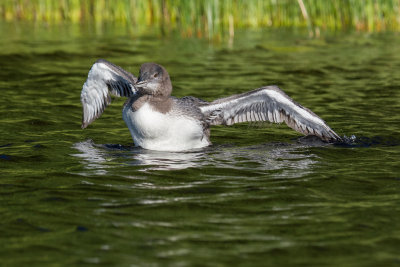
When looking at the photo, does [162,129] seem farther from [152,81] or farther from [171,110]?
[152,81]

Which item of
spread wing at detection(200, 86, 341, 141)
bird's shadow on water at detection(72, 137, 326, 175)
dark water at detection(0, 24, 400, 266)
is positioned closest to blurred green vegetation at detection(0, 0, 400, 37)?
dark water at detection(0, 24, 400, 266)

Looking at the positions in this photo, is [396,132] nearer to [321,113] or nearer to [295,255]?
[321,113]

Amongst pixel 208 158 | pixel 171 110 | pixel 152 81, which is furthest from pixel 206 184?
pixel 152 81

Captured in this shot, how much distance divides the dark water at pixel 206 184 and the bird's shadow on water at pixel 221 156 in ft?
0.07

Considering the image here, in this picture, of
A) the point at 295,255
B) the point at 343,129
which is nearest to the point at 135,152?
the point at 343,129

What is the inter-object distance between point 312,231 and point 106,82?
182 inches

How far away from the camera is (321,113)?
35.1 ft

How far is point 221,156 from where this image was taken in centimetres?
802

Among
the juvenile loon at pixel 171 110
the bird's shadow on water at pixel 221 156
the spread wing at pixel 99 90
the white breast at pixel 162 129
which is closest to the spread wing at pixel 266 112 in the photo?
the juvenile loon at pixel 171 110

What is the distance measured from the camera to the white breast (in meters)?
7.92

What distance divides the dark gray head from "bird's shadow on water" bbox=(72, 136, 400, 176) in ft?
2.35

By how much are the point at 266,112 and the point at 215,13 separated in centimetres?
657

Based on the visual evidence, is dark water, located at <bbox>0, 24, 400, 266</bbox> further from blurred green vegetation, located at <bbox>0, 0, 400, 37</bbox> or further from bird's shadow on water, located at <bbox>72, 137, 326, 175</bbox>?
blurred green vegetation, located at <bbox>0, 0, 400, 37</bbox>

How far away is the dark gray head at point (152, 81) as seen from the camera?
8047 mm
